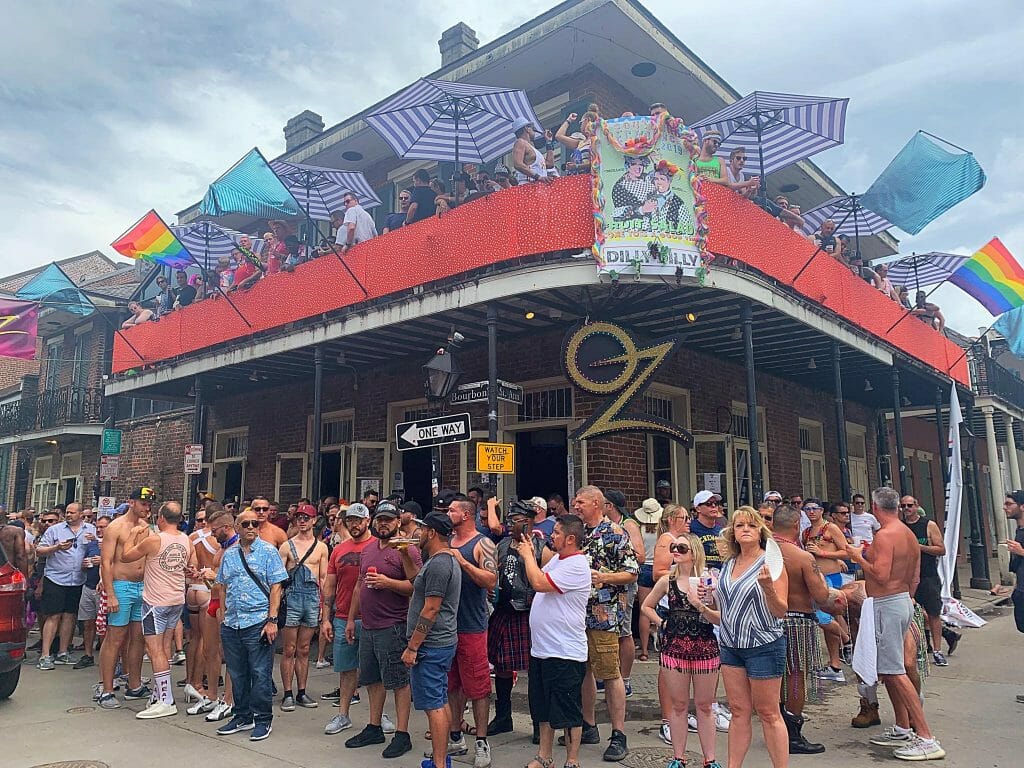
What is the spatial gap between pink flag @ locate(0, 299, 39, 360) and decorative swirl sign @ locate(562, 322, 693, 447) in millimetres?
15864

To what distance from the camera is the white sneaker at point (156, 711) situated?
6.24 m

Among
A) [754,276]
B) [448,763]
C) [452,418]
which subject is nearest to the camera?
[448,763]

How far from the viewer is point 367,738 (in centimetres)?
550

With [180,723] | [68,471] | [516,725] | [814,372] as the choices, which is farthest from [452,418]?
[68,471]

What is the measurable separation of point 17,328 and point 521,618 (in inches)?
707

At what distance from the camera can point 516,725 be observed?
607cm

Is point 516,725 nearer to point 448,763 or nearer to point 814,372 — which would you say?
point 448,763

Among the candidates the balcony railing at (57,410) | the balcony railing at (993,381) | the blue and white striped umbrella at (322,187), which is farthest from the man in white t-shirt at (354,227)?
the balcony railing at (993,381)

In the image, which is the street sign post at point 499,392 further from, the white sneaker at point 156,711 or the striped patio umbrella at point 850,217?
the striped patio umbrella at point 850,217

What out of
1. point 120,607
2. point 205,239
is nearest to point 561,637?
point 120,607

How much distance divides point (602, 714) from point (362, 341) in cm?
708

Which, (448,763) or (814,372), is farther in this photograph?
(814,372)

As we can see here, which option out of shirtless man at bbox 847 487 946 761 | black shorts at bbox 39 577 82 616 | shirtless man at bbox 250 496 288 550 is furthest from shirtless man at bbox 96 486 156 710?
shirtless man at bbox 847 487 946 761

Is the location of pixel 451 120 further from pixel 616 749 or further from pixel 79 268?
pixel 79 268
